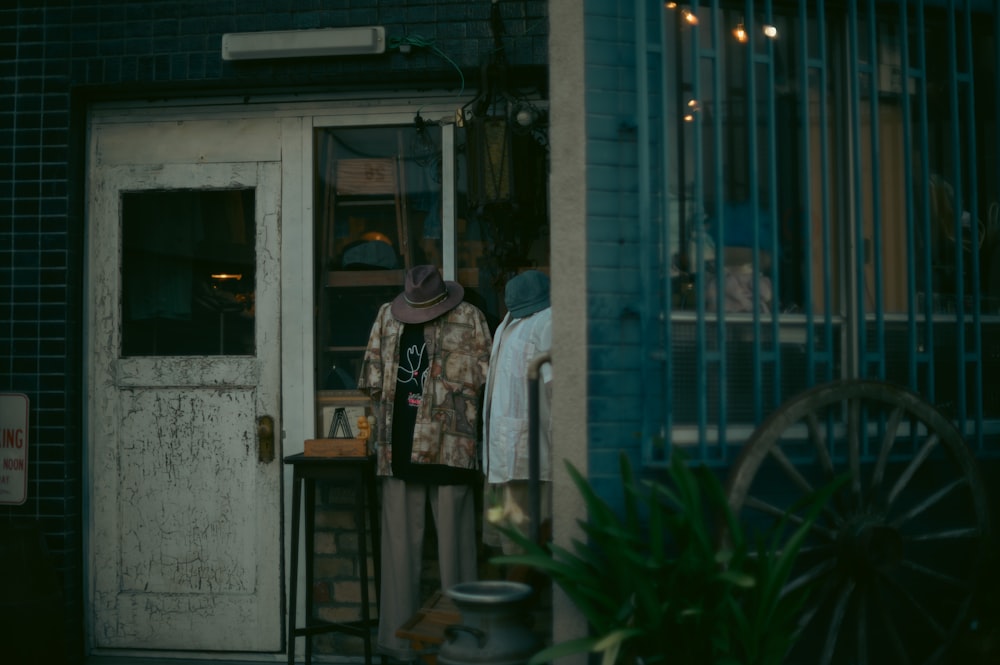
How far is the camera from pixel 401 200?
5230 millimetres

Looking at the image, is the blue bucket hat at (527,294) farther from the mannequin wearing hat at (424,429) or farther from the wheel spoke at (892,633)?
the wheel spoke at (892,633)

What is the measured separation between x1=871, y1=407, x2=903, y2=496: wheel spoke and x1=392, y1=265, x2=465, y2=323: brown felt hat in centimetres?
208

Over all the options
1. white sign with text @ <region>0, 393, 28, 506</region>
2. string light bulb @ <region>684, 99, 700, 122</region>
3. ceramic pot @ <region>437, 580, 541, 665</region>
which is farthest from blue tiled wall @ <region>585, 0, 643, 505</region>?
white sign with text @ <region>0, 393, 28, 506</region>

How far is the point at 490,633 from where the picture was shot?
3.55 metres

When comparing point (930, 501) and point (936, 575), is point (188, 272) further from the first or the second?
point (936, 575)

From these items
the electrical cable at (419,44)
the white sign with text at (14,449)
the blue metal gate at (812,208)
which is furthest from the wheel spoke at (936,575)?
the white sign with text at (14,449)

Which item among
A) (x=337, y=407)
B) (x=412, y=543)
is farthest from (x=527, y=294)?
(x=412, y=543)

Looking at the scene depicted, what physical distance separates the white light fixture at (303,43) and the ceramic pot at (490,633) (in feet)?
9.22

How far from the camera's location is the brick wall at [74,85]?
4.96m

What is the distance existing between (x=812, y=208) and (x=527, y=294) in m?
1.32

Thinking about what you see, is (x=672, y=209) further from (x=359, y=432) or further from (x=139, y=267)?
(x=139, y=267)

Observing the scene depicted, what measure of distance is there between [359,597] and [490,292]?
1.77m

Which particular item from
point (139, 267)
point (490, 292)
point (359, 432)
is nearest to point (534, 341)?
point (490, 292)

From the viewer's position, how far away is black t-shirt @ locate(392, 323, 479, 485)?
4.70 metres
